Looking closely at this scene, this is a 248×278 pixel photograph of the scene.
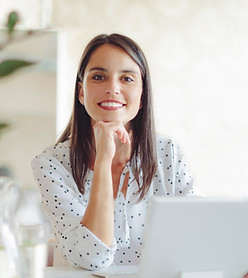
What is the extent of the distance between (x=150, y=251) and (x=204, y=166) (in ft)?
10.2

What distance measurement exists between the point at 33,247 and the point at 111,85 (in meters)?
0.82

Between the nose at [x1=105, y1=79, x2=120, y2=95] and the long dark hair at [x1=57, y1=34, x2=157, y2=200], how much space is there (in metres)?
0.11

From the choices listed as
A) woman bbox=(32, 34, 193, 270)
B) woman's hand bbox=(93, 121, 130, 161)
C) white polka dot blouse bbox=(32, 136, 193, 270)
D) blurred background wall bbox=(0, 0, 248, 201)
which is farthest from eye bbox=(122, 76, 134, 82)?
blurred background wall bbox=(0, 0, 248, 201)

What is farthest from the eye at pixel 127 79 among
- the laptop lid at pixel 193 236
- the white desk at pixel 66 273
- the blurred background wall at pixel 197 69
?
the blurred background wall at pixel 197 69

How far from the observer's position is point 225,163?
166 inches

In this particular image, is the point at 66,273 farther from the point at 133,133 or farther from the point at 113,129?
the point at 133,133

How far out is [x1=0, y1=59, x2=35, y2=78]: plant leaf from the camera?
2.18ft

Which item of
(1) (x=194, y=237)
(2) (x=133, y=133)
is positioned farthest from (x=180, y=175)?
(1) (x=194, y=237)

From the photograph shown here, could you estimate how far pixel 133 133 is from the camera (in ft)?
6.55

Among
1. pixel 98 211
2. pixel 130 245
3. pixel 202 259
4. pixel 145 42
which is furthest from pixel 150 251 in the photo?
pixel 145 42

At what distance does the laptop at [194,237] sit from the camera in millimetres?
1108

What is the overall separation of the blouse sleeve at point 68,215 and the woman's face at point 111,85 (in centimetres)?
24

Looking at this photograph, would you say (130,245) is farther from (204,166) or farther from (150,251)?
(204,166)

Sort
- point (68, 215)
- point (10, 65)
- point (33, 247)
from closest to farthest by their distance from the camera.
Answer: point (10, 65)
point (33, 247)
point (68, 215)
